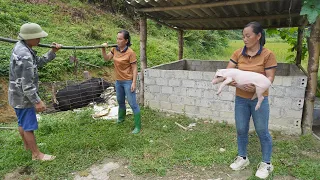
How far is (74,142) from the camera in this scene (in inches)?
154

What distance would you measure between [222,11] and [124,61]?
2.64 metres

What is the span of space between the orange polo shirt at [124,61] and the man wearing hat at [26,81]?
4.43 feet

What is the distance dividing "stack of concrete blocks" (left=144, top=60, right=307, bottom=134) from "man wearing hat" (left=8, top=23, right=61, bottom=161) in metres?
2.72

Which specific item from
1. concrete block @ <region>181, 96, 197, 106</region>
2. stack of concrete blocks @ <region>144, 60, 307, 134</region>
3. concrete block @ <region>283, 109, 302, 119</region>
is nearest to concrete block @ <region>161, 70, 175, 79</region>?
stack of concrete blocks @ <region>144, 60, 307, 134</region>

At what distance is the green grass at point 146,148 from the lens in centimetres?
324

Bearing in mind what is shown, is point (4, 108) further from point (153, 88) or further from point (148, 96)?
point (153, 88)

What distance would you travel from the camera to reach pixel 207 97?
4.93 metres

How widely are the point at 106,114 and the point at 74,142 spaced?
1.39 m

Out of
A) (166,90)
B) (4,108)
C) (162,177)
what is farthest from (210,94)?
(4,108)

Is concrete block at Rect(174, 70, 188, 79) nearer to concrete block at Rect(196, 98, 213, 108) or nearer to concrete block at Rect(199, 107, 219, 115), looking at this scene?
concrete block at Rect(196, 98, 213, 108)

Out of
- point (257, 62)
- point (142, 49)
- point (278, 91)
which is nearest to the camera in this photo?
point (257, 62)

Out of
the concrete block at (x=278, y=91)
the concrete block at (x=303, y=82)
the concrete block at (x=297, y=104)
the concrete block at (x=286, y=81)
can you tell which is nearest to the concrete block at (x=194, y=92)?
the concrete block at (x=278, y=91)

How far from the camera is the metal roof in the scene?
4.56 m

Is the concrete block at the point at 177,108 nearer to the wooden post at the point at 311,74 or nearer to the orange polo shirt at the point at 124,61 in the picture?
the orange polo shirt at the point at 124,61
